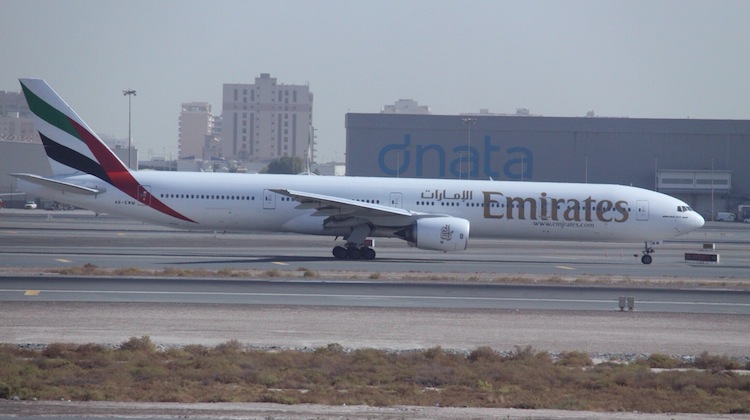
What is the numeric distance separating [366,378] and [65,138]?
2486cm

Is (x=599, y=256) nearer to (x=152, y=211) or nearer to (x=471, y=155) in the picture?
(x=152, y=211)

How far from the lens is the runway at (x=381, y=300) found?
1878cm

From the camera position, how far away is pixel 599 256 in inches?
1599

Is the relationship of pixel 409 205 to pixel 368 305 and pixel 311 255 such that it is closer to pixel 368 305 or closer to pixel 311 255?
pixel 311 255

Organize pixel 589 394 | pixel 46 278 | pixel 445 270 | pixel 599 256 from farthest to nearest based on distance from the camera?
pixel 599 256 → pixel 445 270 → pixel 46 278 → pixel 589 394

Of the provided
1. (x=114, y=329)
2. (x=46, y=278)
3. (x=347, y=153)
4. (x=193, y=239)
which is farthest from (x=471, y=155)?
(x=114, y=329)

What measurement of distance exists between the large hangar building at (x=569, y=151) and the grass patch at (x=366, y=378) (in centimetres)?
6965

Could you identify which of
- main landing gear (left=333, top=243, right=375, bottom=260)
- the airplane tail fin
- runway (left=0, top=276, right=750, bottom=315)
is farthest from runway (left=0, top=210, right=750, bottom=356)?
the airplane tail fin

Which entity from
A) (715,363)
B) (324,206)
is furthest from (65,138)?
(715,363)

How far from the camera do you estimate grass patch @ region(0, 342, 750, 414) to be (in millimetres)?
13117

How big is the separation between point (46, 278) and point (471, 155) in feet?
209

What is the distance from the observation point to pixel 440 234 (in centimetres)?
3372

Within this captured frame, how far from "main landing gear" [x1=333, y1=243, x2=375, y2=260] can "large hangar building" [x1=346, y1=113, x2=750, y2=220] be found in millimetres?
50752

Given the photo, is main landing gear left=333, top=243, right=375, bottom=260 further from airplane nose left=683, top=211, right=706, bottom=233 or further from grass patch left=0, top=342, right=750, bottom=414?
grass patch left=0, top=342, right=750, bottom=414
